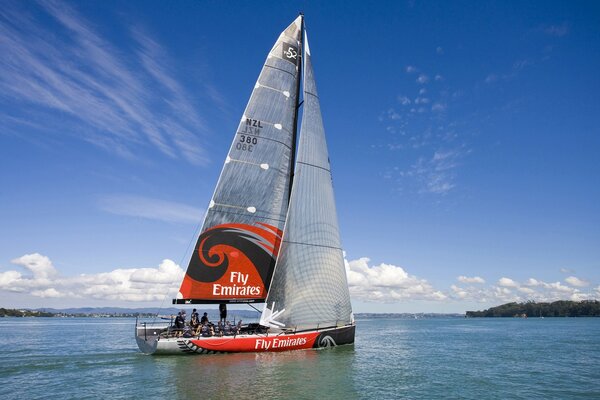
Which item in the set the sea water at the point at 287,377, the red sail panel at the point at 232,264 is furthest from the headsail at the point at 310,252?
the sea water at the point at 287,377

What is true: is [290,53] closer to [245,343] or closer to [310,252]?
[310,252]

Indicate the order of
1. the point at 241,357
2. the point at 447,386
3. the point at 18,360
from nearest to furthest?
the point at 447,386
the point at 241,357
the point at 18,360

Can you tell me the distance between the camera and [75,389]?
1439 cm

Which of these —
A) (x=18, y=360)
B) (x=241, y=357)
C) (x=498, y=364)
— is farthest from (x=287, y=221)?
(x=18, y=360)

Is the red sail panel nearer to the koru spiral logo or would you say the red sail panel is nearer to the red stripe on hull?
the red stripe on hull

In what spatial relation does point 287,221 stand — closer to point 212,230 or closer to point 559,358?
point 212,230

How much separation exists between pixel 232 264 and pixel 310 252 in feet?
13.6

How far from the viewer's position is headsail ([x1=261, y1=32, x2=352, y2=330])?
21844mm

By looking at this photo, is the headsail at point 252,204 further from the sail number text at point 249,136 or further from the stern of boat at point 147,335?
the stern of boat at point 147,335

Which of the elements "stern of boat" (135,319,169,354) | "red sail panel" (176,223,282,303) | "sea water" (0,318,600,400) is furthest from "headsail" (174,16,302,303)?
"sea water" (0,318,600,400)

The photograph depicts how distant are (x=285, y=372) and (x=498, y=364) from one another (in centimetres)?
1271

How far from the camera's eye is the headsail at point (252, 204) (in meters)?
21.9

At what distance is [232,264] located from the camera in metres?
22.5

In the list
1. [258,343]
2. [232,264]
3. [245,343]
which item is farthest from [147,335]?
[258,343]
